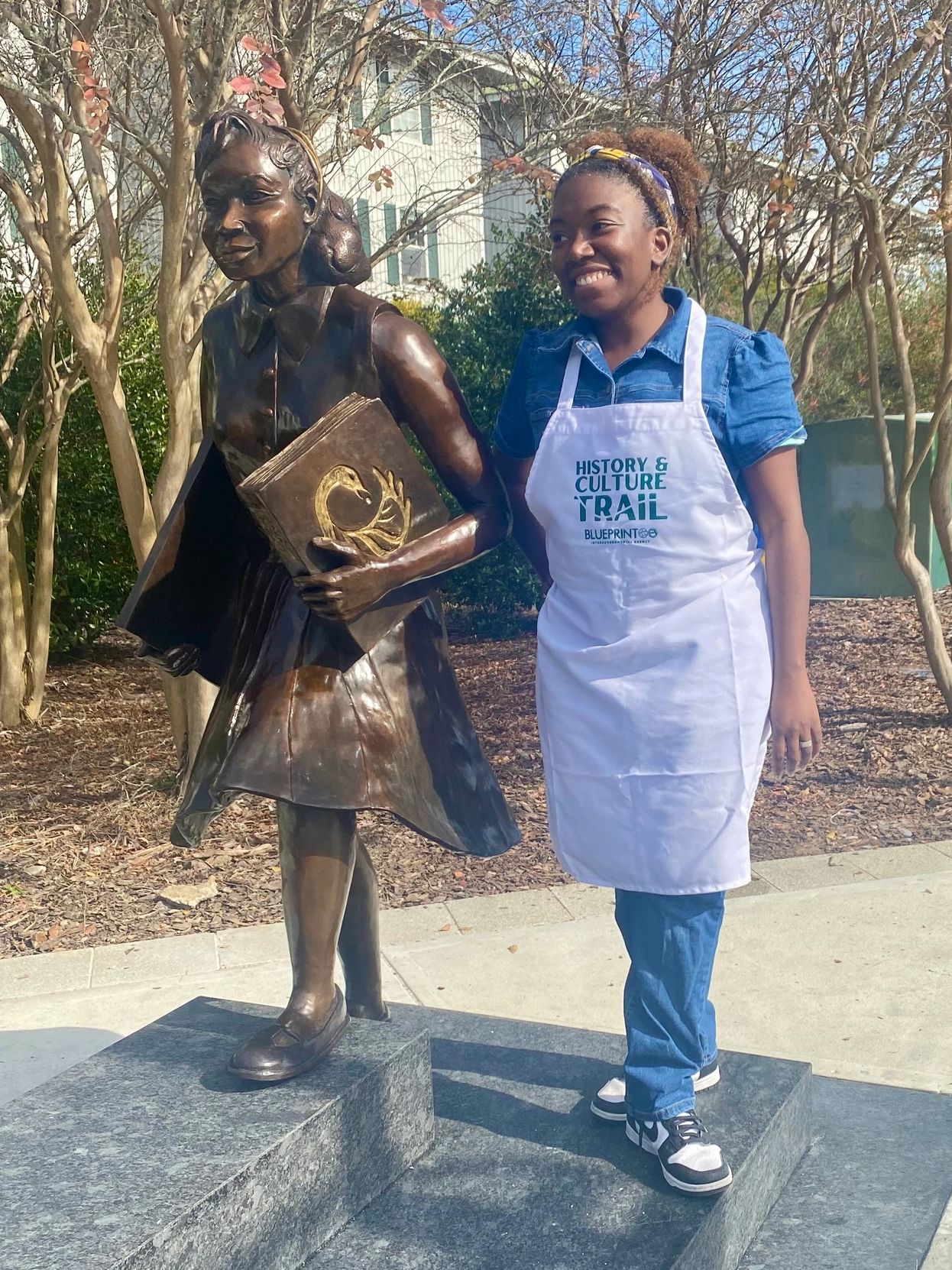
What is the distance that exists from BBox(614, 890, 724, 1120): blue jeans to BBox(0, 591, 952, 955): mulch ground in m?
2.11

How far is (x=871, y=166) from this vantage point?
589 centimetres

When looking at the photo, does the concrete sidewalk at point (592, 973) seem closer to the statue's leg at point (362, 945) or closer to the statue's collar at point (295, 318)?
the statue's leg at point (362, 945)

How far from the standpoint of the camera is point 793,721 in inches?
95.2

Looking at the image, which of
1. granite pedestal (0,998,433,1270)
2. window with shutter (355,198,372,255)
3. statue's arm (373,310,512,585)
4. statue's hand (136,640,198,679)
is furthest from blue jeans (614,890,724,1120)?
window with shutter (355,198,372,255)

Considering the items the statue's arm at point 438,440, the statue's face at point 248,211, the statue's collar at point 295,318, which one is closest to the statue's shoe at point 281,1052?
the statue's arm at point 438,440

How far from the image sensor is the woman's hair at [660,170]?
237cm

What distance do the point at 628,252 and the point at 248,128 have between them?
2.37 ft

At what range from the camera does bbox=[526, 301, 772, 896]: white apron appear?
2336 mm

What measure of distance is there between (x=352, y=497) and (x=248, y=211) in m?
0.55

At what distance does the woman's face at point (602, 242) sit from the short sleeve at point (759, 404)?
234mm

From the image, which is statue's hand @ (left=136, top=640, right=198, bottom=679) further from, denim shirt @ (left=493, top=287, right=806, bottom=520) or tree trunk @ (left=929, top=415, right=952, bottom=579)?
tree trunk @ (left=929, top=415, right=952, bottom=579)

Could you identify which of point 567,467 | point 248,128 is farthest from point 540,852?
point 248,128

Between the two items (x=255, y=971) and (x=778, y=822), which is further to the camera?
(x=778, y=822)

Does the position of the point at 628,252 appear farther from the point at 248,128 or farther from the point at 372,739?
the point at 372,739
